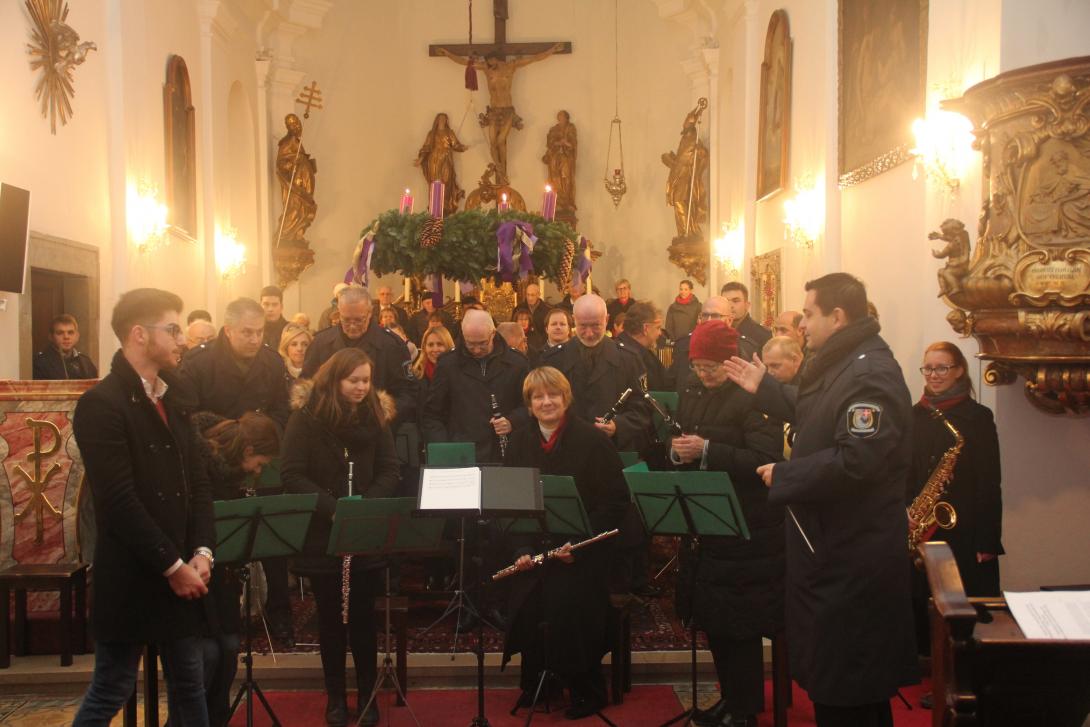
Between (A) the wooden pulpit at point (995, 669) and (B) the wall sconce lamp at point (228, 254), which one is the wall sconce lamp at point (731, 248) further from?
(A) the wooden pulpit at point (995, 669)

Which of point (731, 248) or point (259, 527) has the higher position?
point (731, 248)

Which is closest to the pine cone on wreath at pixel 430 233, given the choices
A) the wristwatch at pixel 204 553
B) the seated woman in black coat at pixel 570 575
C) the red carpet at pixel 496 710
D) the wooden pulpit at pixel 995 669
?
the seated woman in black coat at pixel 570 575

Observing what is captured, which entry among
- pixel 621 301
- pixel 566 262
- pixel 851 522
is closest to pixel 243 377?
pixel 566 262

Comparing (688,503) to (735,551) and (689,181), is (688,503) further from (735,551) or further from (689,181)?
(689,181)

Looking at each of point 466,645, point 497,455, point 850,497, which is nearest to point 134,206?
point 497,455

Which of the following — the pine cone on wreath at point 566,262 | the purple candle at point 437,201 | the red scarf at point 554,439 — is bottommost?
the red scarf at point 554,439

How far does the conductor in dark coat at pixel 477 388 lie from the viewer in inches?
262

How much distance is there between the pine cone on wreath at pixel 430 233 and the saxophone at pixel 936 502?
3.46 m

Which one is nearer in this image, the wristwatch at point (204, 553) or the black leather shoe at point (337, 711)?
the wristwatch at point (204, 553)

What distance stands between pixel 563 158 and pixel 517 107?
1435mm

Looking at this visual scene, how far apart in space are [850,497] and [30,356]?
686cm

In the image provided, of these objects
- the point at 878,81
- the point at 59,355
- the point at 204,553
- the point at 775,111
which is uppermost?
the point at 775,111

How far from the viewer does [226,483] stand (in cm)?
470

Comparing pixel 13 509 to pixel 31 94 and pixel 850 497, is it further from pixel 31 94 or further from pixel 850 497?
pixel 850 497
